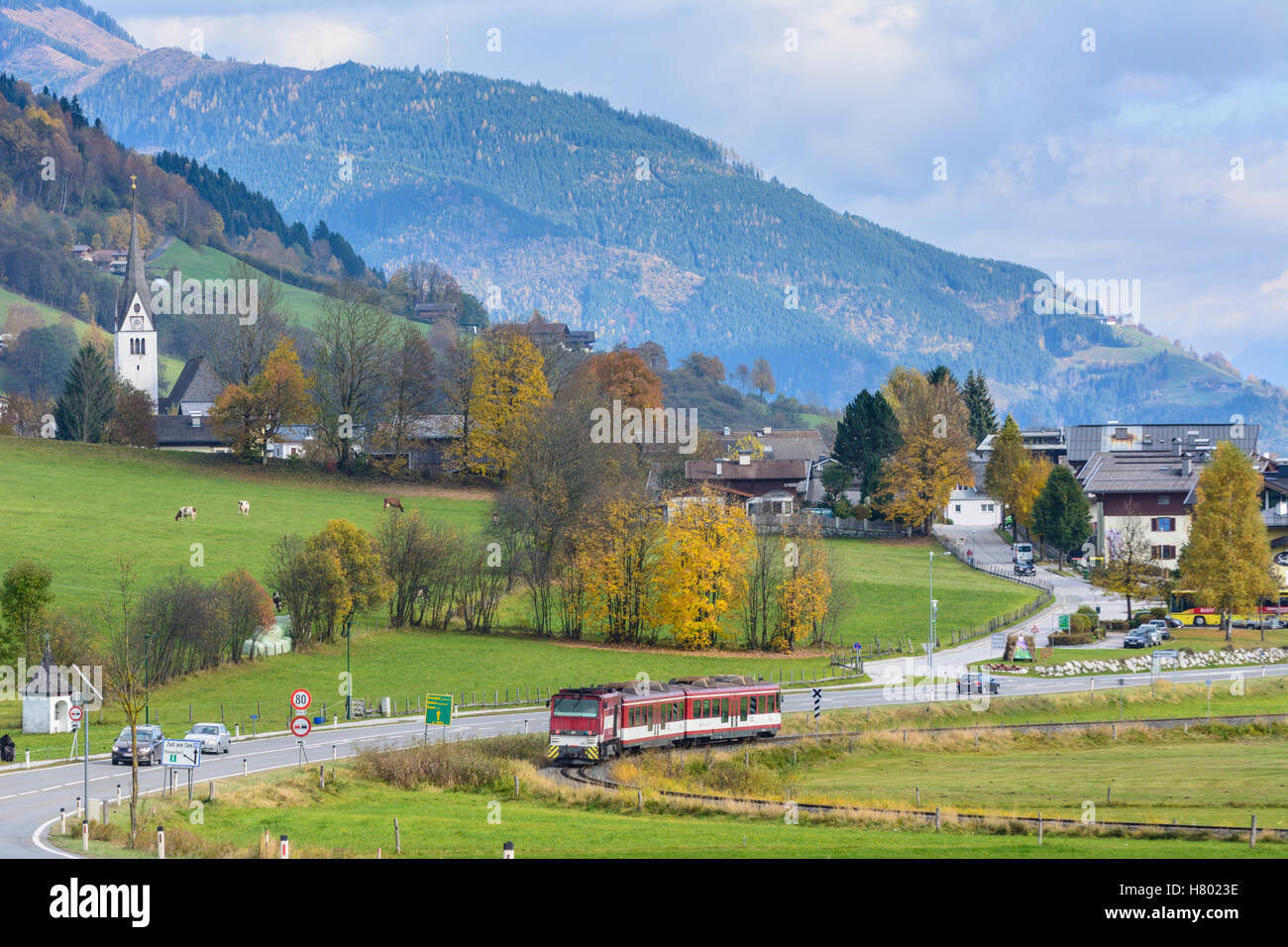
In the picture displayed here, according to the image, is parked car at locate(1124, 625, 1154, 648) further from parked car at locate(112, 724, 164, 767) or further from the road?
parked car at locate(112, 724, 164, 767)

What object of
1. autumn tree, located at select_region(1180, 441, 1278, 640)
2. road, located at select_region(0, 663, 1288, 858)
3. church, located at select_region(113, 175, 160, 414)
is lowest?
road, located at select_region(0, 663, 1288, 858)

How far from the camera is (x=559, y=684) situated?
68.8 m

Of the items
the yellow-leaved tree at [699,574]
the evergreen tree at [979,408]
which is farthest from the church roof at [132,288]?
the yellow-leaved tree at [699,574]

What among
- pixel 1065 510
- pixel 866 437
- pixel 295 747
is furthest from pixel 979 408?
pixel 295 747

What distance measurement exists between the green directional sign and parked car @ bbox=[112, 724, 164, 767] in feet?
30.5

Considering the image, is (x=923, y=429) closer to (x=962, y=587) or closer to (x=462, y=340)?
(x=962, y=587)

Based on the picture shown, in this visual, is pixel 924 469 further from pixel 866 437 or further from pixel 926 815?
pixel 926 815

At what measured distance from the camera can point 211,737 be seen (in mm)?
50875

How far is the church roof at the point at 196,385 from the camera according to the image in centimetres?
16025

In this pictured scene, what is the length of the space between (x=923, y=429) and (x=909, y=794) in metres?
87.1

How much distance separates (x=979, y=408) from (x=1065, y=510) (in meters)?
59.7

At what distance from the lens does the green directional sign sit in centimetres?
5072

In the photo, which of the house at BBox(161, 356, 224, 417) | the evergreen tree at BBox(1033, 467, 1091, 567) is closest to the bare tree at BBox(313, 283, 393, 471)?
the house at BBox(161, 356, 224, 417)
